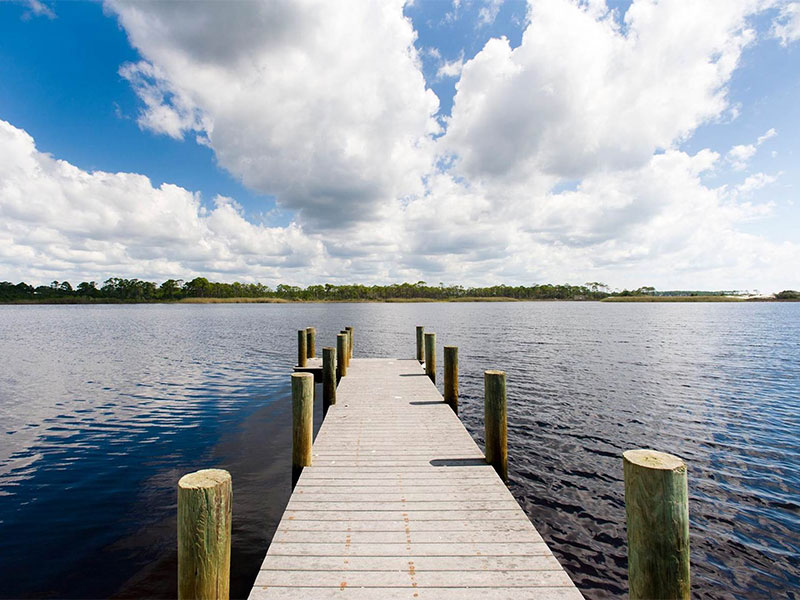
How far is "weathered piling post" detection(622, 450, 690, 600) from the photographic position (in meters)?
2.97

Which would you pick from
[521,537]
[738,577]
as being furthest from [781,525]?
[521,537]

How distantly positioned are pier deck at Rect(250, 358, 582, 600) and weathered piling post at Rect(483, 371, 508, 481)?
28 cm


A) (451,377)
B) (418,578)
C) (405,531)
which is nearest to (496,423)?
(405,531)

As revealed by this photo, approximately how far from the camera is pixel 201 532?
3.28m

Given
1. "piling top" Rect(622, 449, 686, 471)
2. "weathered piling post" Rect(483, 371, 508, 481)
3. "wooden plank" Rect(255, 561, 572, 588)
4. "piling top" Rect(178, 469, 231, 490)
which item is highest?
"piling top" Rect(622, 449, 686, 471)

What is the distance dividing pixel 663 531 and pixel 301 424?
5.21 meters

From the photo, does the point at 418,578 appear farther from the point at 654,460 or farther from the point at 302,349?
the point at 302,349

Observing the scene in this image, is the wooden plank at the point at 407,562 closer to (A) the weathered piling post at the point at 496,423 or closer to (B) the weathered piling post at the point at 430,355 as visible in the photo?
(A) the weathered piling post at the point at 496,423

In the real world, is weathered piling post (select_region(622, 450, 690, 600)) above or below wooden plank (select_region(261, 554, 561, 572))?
above

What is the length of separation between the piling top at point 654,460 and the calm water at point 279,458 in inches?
142

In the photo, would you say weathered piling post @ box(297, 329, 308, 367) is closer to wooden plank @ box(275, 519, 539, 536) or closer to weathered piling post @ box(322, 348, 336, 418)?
weathered piling post @ box(322, 348, 336, 418)

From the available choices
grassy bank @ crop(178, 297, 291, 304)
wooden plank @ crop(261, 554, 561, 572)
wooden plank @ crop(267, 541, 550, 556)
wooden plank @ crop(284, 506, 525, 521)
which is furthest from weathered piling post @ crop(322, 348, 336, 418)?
grassy bank @ crop(178, 297, 291, 304)

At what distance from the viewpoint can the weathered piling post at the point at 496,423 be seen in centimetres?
662

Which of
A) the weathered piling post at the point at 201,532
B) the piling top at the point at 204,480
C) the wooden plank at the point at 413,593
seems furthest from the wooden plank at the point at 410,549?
the piling top at the point at 204,480
